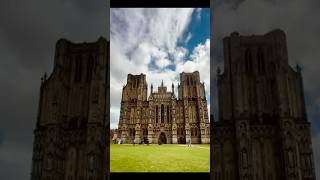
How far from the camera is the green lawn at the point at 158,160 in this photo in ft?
81.2

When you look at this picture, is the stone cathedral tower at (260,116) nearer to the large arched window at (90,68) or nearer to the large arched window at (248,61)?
the large arched window at (248,61)

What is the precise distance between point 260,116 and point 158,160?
271 inches

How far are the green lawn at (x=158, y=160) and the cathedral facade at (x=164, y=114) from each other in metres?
8.55

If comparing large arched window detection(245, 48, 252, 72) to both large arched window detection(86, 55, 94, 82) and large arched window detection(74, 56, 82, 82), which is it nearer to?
large arched window detection(86, 55, 94, 82)

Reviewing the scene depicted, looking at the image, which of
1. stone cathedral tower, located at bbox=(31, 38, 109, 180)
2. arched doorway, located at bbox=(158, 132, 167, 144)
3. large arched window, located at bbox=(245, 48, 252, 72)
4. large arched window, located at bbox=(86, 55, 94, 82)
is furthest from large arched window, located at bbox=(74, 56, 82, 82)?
arched doorway, located at bbox=(158, 132, 167, 144)

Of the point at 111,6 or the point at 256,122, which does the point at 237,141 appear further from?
the point at 111,6

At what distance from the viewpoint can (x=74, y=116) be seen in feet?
86.0

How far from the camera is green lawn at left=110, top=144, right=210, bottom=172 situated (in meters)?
24.8

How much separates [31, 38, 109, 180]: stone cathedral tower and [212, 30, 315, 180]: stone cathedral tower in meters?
7.16

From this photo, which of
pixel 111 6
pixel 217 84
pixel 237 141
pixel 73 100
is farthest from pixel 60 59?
pixel 237 141

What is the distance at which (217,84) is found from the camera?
2638cm

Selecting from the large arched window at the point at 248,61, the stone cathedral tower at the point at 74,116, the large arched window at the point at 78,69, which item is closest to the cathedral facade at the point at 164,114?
the large arched window at the point at 78,69

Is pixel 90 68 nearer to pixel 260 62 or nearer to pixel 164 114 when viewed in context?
pixel 260 62

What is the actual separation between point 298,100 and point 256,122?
3066 millimetres
